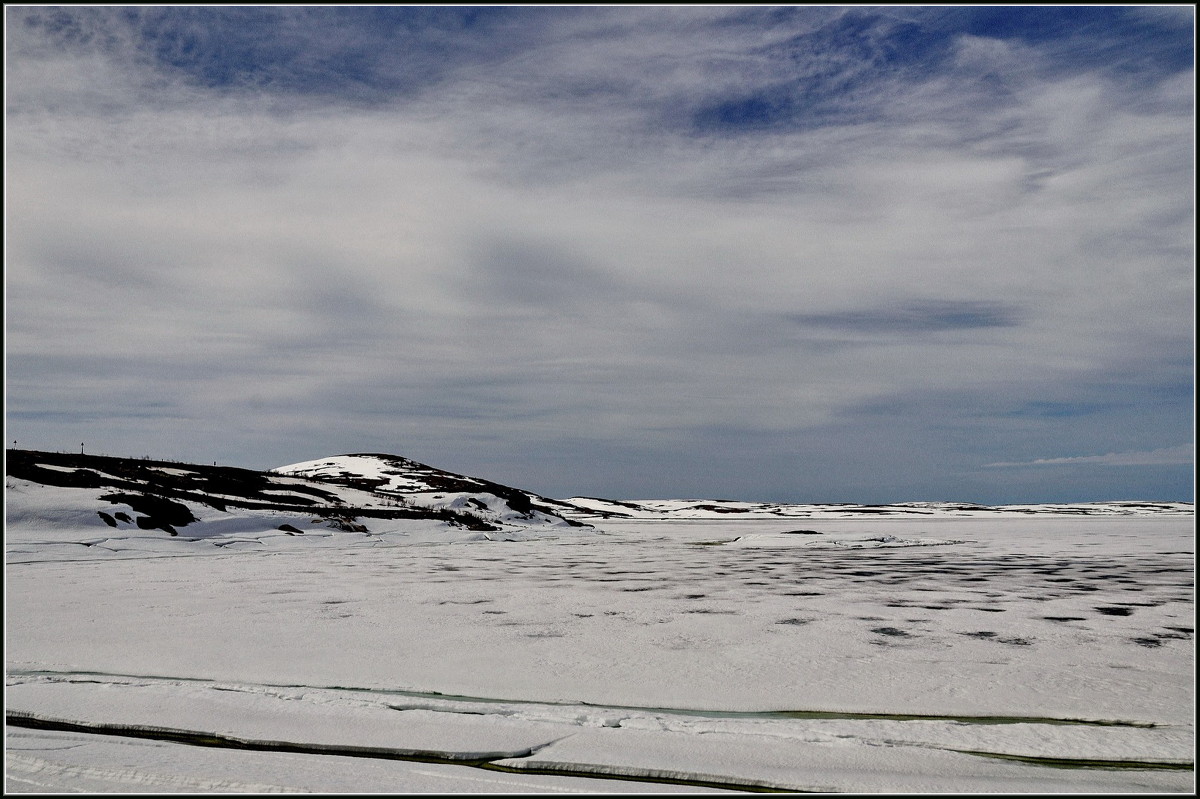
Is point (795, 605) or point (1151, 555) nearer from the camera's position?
point (795, 605)

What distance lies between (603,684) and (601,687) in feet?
0.25

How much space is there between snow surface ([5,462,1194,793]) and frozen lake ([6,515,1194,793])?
0.02 m

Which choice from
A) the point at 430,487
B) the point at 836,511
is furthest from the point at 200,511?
the point at 836,511

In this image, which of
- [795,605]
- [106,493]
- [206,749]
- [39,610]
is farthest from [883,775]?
[106,493]

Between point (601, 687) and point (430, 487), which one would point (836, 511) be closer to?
point (430, 487)

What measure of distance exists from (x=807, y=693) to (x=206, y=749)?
12.6 feet

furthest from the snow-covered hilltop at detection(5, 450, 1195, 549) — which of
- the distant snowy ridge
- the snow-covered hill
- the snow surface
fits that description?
the distant snowy ridge

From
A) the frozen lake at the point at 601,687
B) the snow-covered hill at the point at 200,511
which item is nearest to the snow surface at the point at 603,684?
the frozen lake at the point at 601,687

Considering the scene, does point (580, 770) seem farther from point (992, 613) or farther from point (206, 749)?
point (992, 613)

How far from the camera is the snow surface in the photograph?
3902 millimetres

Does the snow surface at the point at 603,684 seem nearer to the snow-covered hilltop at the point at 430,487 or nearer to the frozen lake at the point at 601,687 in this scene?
the frozen lake at the point at 601,687

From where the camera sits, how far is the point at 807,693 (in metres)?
5.34

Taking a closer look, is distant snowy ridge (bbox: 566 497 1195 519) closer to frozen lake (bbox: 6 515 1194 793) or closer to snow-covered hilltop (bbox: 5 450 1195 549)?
snow-covered hilltop (bbox: 5 450 1195 549)

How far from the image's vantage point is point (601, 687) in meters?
5.58
